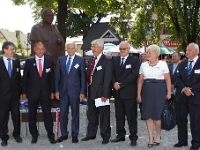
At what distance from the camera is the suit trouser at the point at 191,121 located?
A: 5.57 meters

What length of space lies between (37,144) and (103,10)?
1213 cm

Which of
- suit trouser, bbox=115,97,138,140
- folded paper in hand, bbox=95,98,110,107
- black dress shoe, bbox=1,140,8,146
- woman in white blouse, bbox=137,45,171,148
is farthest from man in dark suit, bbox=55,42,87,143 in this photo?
woman in white blouse, bbox=137,45,171,148

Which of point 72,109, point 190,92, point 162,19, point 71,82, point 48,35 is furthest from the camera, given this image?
point 162,19

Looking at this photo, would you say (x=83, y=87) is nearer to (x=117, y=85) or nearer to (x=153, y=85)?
(x=117, y=85)

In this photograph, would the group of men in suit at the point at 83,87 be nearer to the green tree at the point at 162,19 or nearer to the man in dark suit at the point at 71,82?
the man in dark suit at the point at 71,82

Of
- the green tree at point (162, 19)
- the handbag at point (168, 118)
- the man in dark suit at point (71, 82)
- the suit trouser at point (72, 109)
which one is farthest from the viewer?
the green tree at point (162, 19)

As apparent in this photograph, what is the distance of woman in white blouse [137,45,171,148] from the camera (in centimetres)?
552

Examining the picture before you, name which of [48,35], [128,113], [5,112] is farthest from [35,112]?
[48,35]

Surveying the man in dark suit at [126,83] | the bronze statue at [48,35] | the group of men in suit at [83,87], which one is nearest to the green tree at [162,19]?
the bronze statue at [48,35]

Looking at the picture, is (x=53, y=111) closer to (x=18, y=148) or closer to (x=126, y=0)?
(x=18, y=148)

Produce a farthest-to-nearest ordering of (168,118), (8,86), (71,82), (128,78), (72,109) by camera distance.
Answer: (168,118), (72,109), (71,82), (8,86), (128,78)

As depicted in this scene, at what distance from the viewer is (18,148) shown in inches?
225

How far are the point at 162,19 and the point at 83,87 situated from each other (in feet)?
38.0

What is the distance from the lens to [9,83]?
19.0 ft
